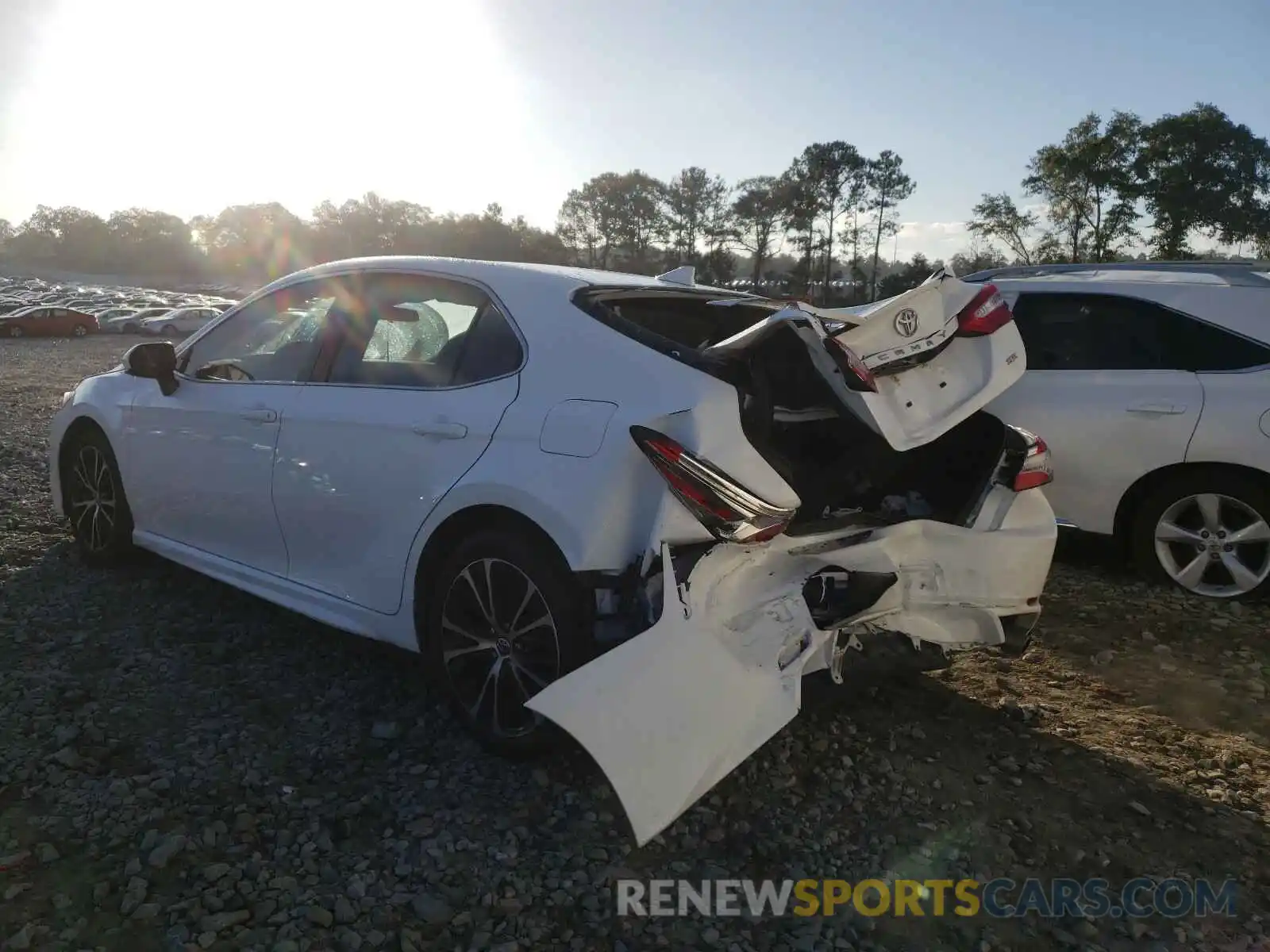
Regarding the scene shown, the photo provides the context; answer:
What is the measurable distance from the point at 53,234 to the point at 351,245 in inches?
1755

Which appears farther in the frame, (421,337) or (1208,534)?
(1208,534)

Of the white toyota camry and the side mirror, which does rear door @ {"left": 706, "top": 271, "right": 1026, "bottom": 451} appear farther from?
the side mirror

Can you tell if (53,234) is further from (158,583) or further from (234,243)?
(158,583)

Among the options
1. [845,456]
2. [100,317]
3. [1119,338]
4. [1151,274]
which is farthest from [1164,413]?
[100,317]

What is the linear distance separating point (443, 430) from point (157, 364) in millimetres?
2044

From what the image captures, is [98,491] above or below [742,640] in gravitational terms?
below

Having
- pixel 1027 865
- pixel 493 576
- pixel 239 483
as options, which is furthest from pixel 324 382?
pixel 1027 865

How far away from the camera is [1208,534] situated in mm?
4758

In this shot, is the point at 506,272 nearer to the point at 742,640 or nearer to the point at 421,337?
the point at 421,337

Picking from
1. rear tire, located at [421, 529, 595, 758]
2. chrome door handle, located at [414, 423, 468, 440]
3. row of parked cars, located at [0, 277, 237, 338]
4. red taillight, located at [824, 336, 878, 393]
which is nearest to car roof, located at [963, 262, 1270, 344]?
red taillight, located at [824, 336, 878, 393]

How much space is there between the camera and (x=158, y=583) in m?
4.73

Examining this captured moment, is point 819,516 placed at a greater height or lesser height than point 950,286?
lesser

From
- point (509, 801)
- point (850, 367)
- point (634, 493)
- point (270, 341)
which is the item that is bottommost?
point (509, 801)

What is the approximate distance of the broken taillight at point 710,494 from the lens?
8.20 feet
